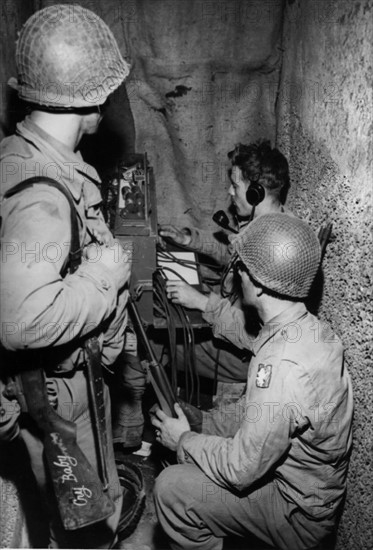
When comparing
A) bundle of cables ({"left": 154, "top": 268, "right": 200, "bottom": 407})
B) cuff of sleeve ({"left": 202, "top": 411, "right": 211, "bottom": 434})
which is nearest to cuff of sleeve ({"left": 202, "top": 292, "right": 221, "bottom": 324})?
bundle of cables ({"left": 154, "top": 268, "right": 200, "bottom": 407})

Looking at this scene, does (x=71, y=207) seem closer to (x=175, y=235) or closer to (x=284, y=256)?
(x=284, y=256)

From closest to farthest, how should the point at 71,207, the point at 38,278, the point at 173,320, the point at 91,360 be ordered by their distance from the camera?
the point at 38,278, the point at 71,207, the point at 91,360, the point at 173,320

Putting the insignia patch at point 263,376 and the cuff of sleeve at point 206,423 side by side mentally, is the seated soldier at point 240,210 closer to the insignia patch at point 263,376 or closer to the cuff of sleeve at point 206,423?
the cuff of sleeve at point 206,423

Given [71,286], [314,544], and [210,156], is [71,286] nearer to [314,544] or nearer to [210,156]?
[314,544]

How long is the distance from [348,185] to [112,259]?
4.12 ft

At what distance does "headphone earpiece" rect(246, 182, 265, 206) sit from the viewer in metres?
3.48

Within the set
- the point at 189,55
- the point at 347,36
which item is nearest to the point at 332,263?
the point at 347,36

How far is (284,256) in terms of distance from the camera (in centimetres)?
222

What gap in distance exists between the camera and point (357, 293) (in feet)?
7.87

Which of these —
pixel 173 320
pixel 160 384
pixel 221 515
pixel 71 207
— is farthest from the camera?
pixel 173 320

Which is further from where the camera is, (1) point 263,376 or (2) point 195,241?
(2) point 195,241

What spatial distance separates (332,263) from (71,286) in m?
1.51

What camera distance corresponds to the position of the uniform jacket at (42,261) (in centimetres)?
170

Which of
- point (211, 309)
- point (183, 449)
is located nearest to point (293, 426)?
point (183, 449)
